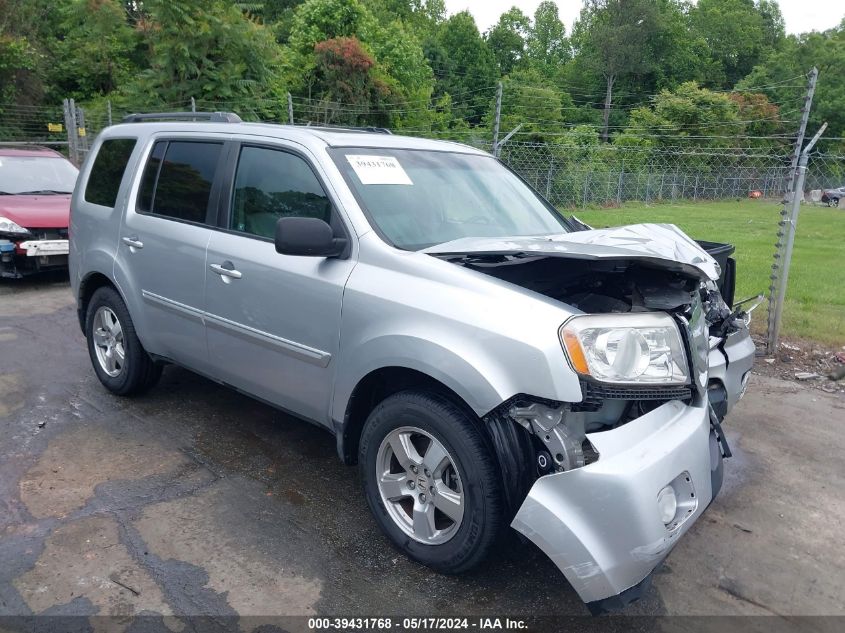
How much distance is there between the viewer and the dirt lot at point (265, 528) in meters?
2.86

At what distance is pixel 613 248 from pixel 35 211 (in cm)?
777

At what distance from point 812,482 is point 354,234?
Answer: 9.92 feet

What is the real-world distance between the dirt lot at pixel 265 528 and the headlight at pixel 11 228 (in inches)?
149

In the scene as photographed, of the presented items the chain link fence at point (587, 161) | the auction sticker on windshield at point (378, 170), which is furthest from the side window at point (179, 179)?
the chain link fence at point (587, 161)

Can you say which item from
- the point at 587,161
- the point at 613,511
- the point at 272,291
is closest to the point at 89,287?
the point at 272,291

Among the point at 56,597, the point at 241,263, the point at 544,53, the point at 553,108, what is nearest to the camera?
the point at 56,597

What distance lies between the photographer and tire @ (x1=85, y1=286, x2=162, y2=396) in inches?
183

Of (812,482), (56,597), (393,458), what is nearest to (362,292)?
(393,458)

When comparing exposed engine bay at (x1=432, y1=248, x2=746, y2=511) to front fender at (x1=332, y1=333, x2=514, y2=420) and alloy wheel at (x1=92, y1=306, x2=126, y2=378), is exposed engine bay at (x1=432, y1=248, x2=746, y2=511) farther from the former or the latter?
alloy wheel at (x1=92, y1=306, x2=126, y2=378)

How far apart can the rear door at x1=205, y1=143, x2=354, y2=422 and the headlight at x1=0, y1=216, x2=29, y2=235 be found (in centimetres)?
538

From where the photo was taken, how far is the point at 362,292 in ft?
10.2

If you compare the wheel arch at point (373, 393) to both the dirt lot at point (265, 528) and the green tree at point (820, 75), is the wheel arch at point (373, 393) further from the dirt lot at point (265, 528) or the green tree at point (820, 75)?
the green tree at point (820, 75)

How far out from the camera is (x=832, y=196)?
1273 inches

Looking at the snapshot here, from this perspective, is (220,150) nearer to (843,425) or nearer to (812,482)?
(812,482)
